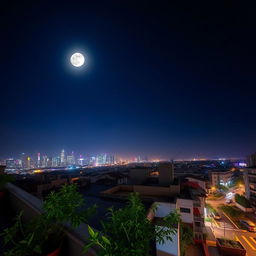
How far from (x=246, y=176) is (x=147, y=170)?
2361 centimetres

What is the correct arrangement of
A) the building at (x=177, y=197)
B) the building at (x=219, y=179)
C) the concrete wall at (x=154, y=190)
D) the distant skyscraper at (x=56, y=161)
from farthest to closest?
1. the distant skyscraper at (x=56, y=161)
2. the building at (x=219, y=179)
3. the concrete wall at (x=154, y=190)
4. the building at (x=177, y=197)

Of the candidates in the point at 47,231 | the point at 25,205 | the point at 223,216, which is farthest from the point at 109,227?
the point at 223,216

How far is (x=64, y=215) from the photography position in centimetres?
150

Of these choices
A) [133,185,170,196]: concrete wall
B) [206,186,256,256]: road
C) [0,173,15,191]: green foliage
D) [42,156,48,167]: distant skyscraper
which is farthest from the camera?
[42,156,48,167]: distant skyscraper

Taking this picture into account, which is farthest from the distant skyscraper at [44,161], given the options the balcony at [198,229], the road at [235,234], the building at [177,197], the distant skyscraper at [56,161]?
the balcony at [198,229]

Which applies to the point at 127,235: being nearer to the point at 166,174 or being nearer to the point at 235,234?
the point at 166,174

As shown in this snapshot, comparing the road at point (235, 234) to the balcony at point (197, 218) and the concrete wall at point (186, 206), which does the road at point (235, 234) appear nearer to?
the balcony at point (197, 218)

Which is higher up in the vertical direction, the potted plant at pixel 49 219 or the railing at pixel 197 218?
the potted plant at pixel 49 219

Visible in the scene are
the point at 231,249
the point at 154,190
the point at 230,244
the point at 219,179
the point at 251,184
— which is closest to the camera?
the point at 154,190

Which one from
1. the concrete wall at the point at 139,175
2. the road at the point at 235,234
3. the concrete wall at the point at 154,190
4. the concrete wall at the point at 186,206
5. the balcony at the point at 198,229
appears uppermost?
the concrete wall at the point at 139,175

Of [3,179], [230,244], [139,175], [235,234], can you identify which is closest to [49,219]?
[3,179]

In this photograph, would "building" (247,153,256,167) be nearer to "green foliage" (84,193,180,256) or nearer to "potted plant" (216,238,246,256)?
"potted plant" (216,238,246,256)

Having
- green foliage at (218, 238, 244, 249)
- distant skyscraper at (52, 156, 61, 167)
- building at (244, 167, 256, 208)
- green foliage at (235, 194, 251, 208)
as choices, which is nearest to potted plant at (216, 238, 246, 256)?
green foliage at (218, 238, 244, 249)

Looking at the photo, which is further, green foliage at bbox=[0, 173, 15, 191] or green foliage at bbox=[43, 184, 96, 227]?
green foliage at bbox=[0, 173, 15, 191]
